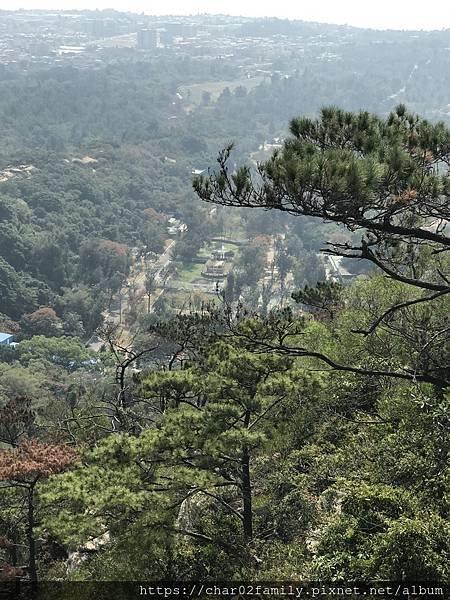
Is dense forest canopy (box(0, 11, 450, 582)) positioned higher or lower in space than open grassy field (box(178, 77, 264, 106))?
higher

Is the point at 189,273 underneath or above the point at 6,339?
underneath

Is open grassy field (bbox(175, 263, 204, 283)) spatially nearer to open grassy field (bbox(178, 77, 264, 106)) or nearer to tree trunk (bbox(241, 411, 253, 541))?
tree trunk (bbox(241, 411, 253, 541))

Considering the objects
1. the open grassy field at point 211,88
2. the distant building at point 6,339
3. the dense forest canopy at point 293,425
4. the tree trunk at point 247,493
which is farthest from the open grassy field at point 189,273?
the open grassy field at point 211,88

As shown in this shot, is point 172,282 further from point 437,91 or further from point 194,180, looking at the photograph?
point 437,91

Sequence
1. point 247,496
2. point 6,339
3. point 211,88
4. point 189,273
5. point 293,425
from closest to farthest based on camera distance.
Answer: point 247,496 < point 293,425 < point 6,339 < point 189,273 < point 211,88

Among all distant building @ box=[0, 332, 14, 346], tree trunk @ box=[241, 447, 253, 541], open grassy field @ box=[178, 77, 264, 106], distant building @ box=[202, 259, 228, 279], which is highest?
tree trunk @ box=[241, 447, 253, 541]

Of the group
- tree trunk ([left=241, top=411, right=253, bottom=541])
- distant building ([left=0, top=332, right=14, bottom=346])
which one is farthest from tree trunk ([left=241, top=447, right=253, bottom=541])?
distant building ([left=0, top=332, right=14, bottom=346])

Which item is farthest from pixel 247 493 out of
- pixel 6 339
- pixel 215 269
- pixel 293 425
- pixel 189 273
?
pixel 189 273

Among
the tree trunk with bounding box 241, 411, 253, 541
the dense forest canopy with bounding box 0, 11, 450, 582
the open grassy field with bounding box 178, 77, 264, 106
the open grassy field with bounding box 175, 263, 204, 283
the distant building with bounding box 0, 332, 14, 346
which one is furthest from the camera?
the open grassy field with bounding box 178, 77, 264, 106

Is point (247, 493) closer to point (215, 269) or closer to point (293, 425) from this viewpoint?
point (293, 425)

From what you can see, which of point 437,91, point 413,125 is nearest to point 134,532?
point 413,125
